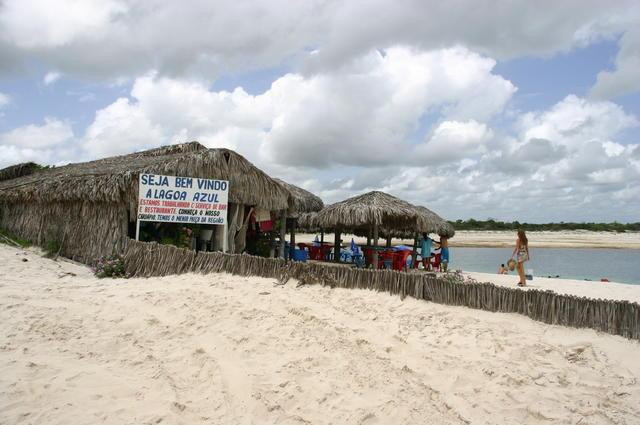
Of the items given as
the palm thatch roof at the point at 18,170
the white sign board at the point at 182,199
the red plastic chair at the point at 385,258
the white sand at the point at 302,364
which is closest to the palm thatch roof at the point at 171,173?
the white sign board at the point at 182,199

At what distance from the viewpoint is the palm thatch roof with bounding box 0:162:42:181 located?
18.3 meters

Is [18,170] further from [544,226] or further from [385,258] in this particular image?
[544,226]

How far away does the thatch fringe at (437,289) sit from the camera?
4.41 metres

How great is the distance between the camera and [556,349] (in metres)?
4.34

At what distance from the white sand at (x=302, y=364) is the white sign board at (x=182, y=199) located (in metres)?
3.25

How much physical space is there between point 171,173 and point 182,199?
71 cm

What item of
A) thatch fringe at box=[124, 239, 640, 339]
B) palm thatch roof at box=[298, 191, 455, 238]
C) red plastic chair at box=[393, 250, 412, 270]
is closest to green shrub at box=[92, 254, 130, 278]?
thatch fringe at box=[124, 239, 640, 339]

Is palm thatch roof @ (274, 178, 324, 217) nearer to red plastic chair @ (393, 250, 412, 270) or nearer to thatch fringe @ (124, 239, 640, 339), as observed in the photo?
red plastic chair @ (393, 250, 412, 270)

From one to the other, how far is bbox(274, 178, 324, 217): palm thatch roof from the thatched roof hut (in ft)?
1.62

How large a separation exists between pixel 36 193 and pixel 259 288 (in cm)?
795

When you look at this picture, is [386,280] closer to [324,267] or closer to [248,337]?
[324,267]

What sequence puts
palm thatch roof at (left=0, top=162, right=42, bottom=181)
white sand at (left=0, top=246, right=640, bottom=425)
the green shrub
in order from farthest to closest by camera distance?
palm thatch roof at (left=0, top=162, right=42, bottom=181) → the green shrub → white sand at (left=0, top=246, right=640, bottom=425)

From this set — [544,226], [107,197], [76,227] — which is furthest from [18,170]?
[544,226]

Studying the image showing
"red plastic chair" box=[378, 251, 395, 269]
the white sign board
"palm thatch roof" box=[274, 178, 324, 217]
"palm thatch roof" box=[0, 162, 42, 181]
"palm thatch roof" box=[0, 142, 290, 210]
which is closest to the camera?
the white sign board
